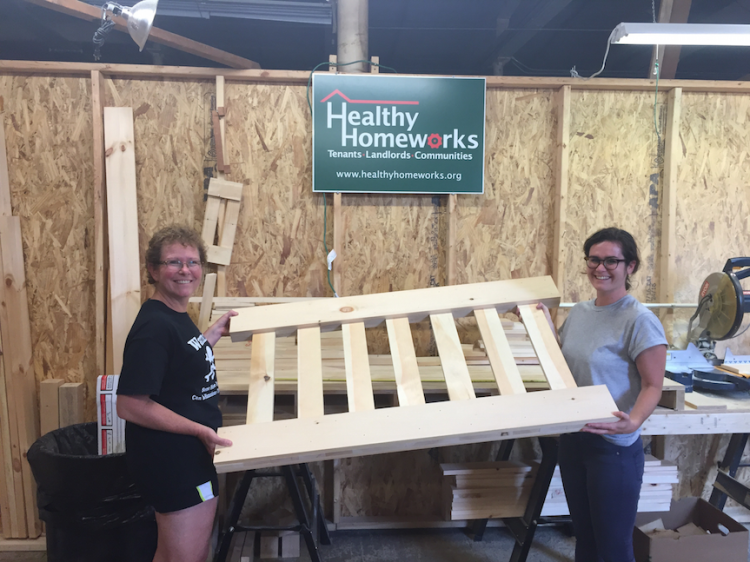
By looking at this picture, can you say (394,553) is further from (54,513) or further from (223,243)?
(223,243)

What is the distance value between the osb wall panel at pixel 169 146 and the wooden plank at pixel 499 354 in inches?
82.4

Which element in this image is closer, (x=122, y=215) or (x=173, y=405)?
(x=173, y=405)

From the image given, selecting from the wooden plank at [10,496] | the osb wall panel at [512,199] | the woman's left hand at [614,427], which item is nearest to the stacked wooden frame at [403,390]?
the woman's left hand at [614,427]

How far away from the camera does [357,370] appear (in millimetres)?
1594

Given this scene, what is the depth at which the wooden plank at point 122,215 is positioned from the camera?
9.02 feet

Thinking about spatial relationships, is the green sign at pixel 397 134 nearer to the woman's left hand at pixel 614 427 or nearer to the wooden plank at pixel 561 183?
the wooden plank at pixel 561 183

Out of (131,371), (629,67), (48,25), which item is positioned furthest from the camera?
(629,67)

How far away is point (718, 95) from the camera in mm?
3248

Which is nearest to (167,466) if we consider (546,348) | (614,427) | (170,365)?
(170,365)

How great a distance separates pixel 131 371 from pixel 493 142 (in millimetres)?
2614

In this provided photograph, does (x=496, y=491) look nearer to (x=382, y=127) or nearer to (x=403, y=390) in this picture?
(x=403, y=390)

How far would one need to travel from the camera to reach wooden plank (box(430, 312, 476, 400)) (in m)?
1.52

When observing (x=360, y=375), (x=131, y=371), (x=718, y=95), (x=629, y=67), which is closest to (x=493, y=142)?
(x=718, y=95)

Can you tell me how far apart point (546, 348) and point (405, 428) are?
63cm
